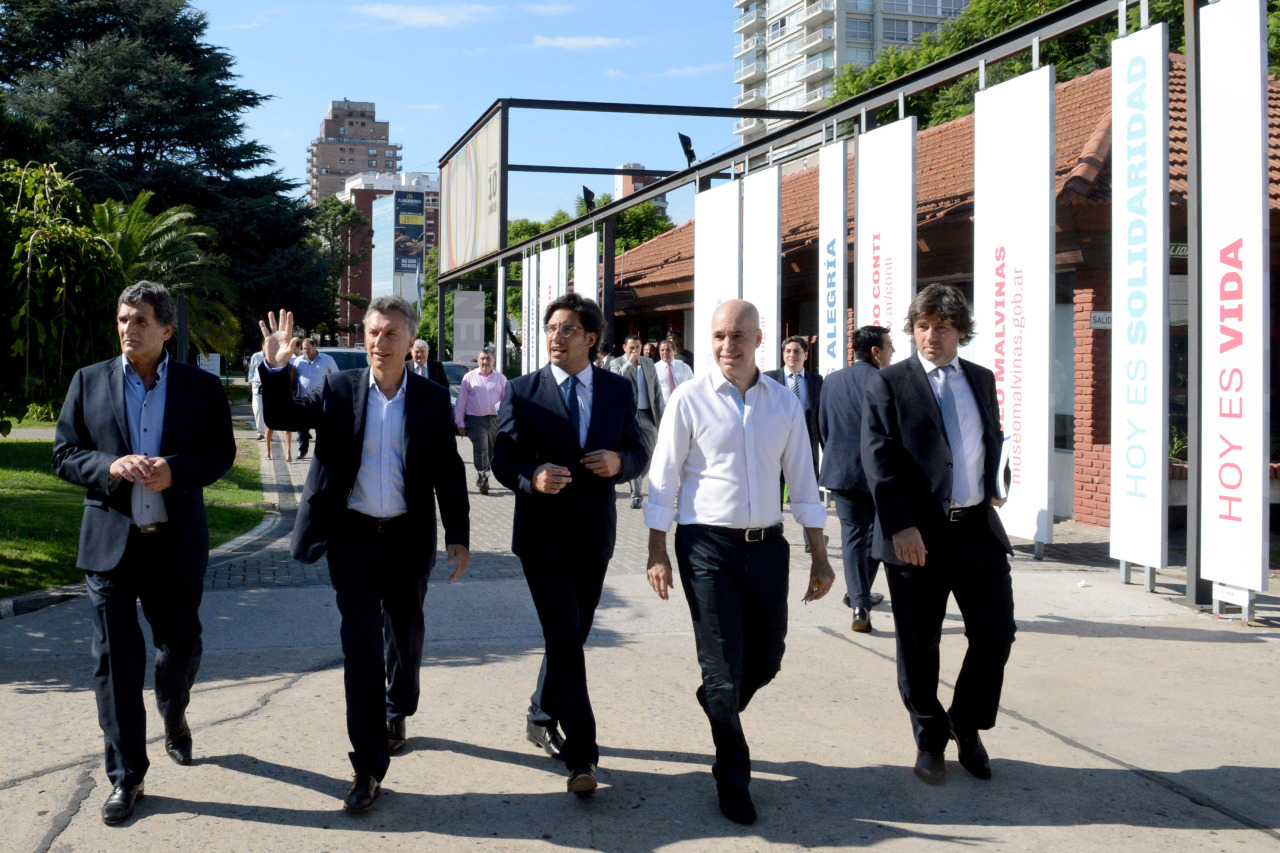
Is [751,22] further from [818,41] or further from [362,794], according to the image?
[362,794]

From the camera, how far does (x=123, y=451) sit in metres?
4.52

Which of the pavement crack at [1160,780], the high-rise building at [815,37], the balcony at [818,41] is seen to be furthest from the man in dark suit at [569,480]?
the balcony at [818,41]

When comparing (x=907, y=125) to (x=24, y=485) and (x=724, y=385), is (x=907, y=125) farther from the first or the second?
(x=24, y=485)

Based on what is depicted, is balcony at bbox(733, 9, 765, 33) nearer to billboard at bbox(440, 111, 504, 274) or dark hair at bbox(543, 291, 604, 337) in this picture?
billboard at bbox(440, 111, 504, 274)

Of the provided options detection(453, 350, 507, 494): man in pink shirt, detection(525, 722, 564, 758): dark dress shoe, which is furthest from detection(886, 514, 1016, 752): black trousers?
detection(453, 350, 507, 494): man in pink shirt

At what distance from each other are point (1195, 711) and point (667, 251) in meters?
24.3

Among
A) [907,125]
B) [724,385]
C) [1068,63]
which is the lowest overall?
[724,385]

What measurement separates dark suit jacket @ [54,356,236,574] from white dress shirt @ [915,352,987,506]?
2710mm

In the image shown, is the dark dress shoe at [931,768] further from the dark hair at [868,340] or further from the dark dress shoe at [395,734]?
the dark hair at [868,340]

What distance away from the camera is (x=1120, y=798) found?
4.48m

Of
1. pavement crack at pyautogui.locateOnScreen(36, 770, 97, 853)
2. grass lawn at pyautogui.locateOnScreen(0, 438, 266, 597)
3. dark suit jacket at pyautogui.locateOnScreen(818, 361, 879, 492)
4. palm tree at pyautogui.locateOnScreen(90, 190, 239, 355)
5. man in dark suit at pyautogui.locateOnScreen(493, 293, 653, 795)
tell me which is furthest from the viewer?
palm tree at pyautogui.locateOnScreen(90, 190, 239, 355)

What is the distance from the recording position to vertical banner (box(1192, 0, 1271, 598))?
7.33 m

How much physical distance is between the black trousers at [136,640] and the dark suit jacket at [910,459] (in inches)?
Result: 104

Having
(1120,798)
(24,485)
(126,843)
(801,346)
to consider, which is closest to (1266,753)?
(1120,798)
